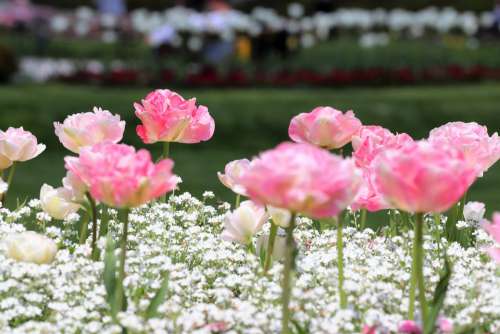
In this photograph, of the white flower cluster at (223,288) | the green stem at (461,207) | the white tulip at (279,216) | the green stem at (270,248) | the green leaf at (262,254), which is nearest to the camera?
the white flower cluster at (223,288)

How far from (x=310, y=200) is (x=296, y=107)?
927 cm

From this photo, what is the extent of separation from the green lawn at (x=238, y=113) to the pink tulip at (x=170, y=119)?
5.59 metres

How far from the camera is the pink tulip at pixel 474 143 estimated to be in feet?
8.58

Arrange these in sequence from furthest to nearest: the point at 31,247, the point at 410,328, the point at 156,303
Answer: the point at 31,247 < the point at 156,303 < the point at 410,328

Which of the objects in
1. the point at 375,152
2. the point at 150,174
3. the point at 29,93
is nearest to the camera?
the point at 150,174

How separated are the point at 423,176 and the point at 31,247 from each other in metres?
0.86

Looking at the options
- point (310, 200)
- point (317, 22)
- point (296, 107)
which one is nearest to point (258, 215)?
point (310, 200)

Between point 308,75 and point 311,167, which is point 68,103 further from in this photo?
point 311,167

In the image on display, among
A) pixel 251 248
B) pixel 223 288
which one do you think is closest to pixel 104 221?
pixel 251 248

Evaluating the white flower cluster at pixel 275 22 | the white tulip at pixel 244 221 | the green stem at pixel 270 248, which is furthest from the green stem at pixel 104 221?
the white flower cluster at pixel 275 22

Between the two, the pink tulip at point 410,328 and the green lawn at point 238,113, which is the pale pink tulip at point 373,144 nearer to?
the pink tulip at point 410,328

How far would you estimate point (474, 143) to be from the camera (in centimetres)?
263

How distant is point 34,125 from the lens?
1009 cm

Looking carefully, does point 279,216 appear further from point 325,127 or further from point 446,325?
point 446,325
